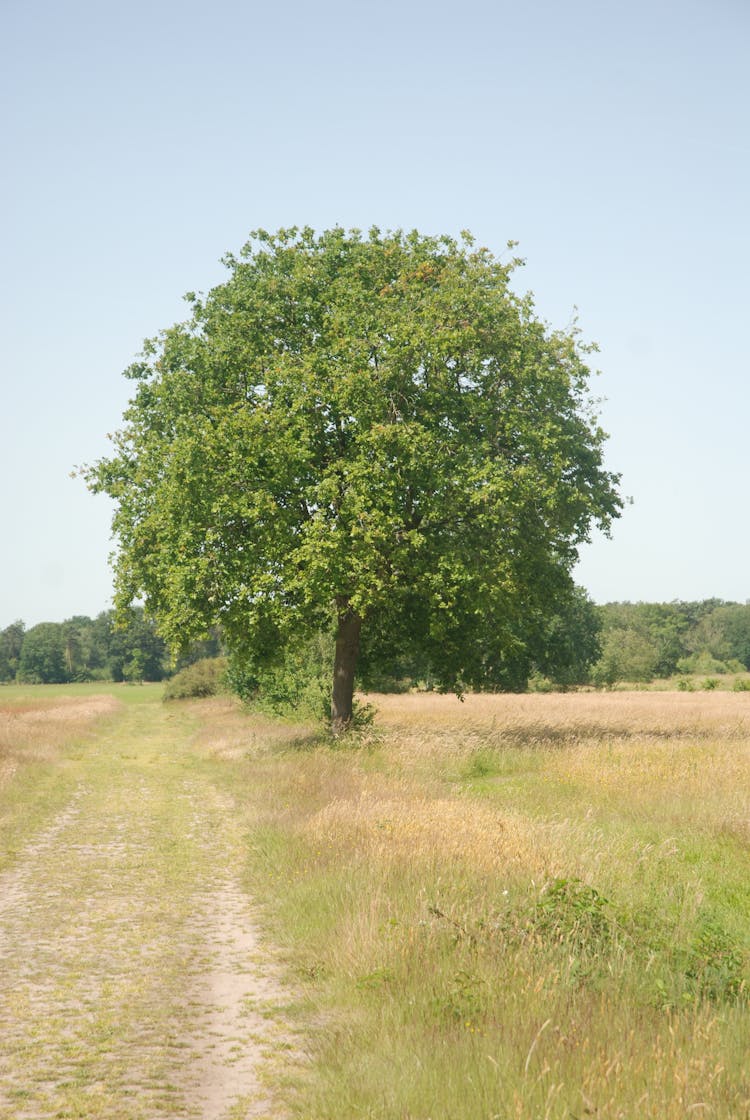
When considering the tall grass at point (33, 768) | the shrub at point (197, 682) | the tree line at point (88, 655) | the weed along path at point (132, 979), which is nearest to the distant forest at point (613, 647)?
the tree line at point (88, 655)

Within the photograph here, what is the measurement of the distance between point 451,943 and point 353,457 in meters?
18.2

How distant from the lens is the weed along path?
5.83 m

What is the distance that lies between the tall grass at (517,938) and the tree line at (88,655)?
426 ft

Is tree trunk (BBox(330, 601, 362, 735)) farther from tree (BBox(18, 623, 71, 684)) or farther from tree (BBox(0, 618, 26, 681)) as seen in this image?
tree (BBox(0, 618, 26, 681))

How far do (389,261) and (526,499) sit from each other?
27.3 feet

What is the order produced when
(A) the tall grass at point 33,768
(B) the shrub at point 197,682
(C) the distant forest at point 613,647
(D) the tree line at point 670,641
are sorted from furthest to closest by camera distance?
(C) the distant forest at point 613,647 → (D) the tree line at point 670,641 → (B) the shrub at point 197,682 → (A) the tall grass at point 33,768

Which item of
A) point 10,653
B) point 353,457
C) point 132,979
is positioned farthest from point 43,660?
point 132,979

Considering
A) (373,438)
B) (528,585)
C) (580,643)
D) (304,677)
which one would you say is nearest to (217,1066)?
(373,438)

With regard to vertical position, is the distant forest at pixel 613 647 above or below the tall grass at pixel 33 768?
above

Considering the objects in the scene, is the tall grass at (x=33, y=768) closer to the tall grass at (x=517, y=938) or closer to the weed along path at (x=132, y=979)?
the weed along path at (x=132, y=979)

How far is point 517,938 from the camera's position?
25.8ft

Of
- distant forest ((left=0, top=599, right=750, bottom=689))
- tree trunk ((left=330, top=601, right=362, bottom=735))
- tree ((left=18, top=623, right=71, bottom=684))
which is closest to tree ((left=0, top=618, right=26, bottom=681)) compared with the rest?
distant forest ((left=0, top=599, right=750, bottom=689))

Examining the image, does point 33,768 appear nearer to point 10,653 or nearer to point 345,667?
point 345,667

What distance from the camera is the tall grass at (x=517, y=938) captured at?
17.7 feet
